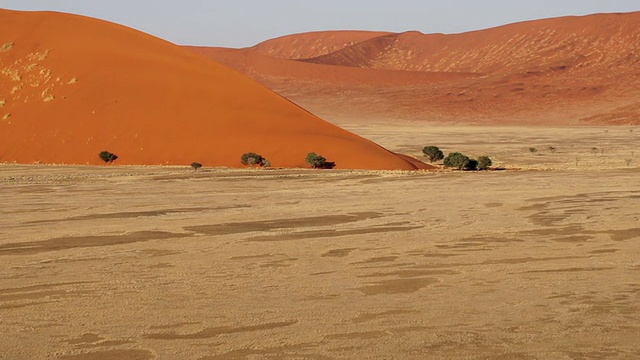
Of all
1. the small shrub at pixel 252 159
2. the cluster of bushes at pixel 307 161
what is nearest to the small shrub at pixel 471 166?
the cluster of bushes at pixel 307 161

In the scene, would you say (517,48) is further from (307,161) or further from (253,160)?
(253,160)

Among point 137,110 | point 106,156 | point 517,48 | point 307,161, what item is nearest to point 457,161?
point 307,161

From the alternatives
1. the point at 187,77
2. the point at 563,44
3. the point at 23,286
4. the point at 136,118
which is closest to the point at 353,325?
the point at 23,286

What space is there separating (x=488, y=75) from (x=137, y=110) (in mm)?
94768

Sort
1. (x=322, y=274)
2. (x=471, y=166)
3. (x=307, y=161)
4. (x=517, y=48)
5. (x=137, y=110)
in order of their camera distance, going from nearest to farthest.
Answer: (x=322, y=274)
(x=471, y=166)
(x=307, y=161)
(x=137, y=110)
(x=517, y=48)

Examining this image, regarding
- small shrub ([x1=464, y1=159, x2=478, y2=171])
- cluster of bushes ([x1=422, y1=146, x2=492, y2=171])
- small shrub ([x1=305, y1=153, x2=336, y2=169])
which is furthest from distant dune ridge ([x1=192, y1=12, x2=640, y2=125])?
small shrub ([x1=305, y1=153, x2=336, y2=169])

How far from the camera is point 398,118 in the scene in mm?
108250

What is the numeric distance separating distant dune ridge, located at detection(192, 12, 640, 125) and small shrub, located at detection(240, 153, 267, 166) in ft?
223

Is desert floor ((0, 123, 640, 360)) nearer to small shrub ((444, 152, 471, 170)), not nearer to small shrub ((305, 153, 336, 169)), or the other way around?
small shrub ((444, 152, 471, 170))

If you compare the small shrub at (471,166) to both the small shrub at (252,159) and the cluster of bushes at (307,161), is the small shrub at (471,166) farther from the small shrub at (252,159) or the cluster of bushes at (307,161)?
the small shrub at (252,159)

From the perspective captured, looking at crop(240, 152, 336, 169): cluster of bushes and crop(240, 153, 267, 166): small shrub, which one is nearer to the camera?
crop(240, 152, 336, 169): cluster of bushes

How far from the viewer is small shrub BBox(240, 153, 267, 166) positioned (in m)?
38.2

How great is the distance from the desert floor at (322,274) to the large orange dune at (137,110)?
14.4 m

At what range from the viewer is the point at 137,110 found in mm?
44062
